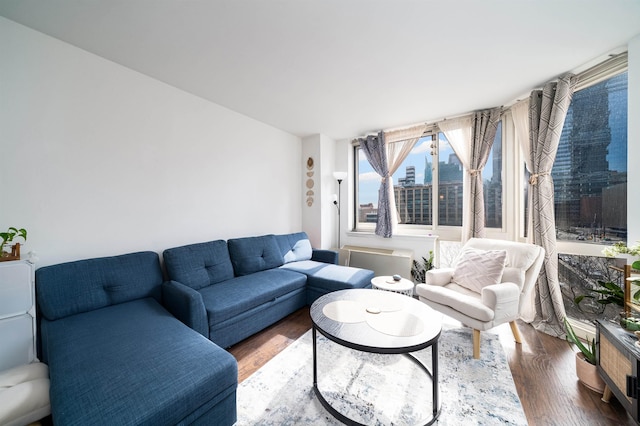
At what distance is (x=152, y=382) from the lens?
1048mm

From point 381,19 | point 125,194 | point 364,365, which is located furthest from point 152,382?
point 381,19

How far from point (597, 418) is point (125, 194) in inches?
152

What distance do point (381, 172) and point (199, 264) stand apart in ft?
10.0

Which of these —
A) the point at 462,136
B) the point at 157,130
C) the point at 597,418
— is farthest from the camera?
the point at 462,136

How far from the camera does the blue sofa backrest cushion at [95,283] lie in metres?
1.62

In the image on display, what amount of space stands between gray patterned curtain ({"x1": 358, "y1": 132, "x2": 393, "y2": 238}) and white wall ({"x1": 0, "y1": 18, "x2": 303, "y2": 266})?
221 cm

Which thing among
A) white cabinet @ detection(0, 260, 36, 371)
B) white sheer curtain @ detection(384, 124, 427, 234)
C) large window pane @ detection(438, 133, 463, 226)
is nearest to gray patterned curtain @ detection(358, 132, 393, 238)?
white sheer curtain @ detection(384, 124, 427, 234)

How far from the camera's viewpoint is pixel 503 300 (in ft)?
6.34

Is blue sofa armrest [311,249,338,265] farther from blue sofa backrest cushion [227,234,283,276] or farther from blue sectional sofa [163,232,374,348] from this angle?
blue sofa backrest cushion [227,234,283,276]

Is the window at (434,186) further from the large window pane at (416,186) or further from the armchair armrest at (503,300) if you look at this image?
the armchair armrest at (503,300)

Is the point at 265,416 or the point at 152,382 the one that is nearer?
the point at 152,382

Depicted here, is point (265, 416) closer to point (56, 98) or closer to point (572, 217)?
point (56, 98)

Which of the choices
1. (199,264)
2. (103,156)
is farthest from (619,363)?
(103,156)

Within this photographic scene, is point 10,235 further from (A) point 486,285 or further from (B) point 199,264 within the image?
(A) point 486,285
